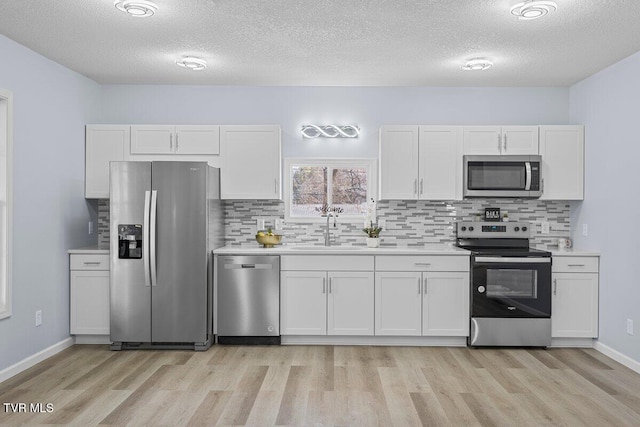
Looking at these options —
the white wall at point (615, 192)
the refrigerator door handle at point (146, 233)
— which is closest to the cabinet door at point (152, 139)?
the refrigerator door handle at point (146, 233)

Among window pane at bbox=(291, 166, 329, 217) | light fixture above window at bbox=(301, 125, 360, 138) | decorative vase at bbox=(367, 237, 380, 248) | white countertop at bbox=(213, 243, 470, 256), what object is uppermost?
light fixture above window at bbox=(301, 125, 360, 138)

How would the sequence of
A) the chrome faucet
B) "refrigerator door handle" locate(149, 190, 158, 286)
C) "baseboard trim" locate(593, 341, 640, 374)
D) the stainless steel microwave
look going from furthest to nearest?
the chrome faucet < the stainless steel microwave < "refrigerator door handle" locate(149, 190, 158, 286) < "baseboard trim" locate(593, 341, 640, 374)

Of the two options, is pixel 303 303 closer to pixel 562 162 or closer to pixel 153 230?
pixel 153 230

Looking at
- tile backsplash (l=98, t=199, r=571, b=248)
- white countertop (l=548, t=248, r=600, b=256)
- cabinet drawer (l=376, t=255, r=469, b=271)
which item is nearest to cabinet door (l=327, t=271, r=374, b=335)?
cabinet drawer (l=376, t=255, r=469, b=271)

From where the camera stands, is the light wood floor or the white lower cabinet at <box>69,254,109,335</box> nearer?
the light wood floor

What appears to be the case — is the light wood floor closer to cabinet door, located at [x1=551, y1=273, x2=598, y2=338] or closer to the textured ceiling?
cabinet door, located at [x1=551, y1=273, x2=598, y2=338]

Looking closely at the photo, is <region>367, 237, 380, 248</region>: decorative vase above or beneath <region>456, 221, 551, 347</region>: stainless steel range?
above

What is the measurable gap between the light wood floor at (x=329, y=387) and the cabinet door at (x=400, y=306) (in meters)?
0.21

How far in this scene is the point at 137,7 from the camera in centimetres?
328

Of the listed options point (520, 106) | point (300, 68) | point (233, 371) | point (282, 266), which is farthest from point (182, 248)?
point (520, 106)

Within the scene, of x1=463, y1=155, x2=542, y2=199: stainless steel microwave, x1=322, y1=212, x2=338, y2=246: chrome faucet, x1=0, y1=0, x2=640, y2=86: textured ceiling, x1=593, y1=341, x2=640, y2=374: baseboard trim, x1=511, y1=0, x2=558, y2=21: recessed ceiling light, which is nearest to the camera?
x1=511, y1=0, x2=558, y2=21: recessed ceiling light

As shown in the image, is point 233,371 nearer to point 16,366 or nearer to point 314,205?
point 16,366

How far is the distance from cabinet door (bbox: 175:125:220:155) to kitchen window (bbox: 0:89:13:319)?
159 centimetres

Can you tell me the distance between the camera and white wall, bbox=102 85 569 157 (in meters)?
5.54
